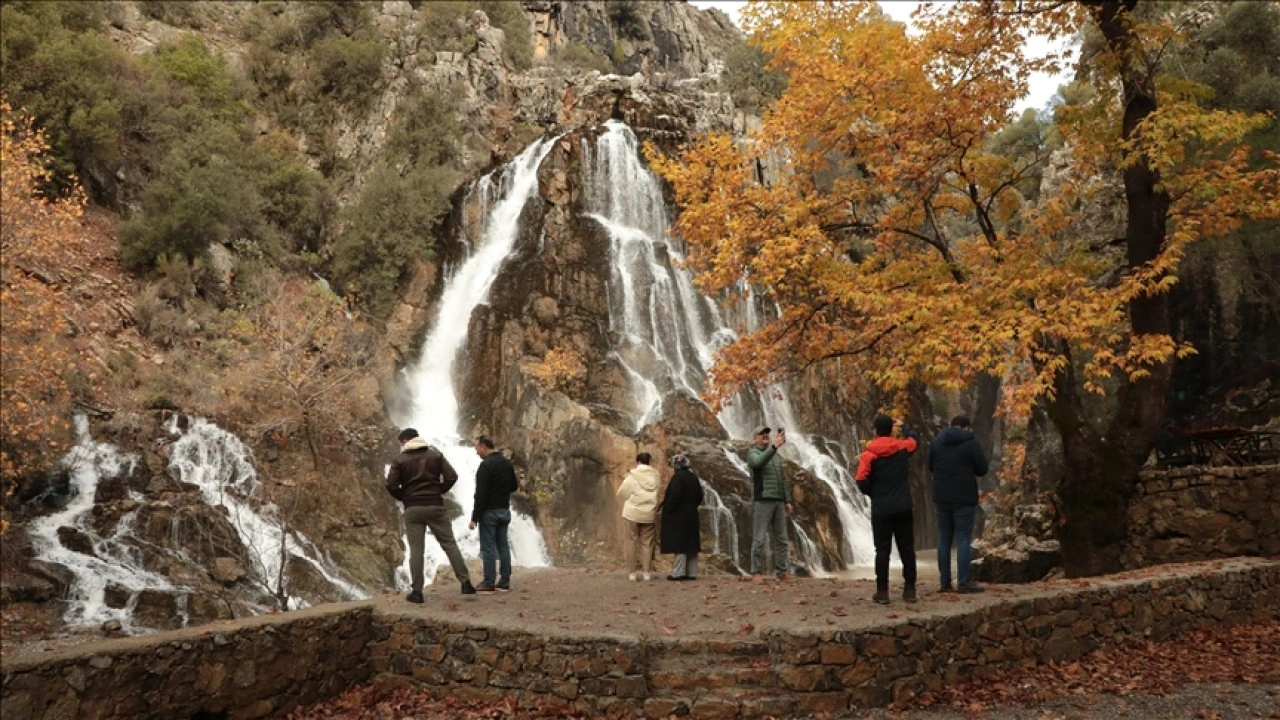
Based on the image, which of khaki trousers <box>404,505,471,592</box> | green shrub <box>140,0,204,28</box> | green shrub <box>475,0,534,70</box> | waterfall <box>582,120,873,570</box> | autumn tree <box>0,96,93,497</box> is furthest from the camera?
green shrub <box>475,0,534,70</box>

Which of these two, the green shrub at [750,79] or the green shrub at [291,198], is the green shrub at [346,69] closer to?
the green shrub at [291,198]

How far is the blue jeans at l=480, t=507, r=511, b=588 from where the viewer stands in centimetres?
948

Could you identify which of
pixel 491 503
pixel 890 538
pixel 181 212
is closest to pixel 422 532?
pixel 491 503

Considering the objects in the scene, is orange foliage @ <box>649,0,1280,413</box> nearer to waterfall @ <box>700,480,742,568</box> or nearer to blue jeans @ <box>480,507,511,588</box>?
blue jeans @ <box>480,507,511,588</box>

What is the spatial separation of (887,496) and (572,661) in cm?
323

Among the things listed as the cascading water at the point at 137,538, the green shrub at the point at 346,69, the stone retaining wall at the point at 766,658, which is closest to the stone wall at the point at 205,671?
the stone retaining wall at the point at 766,658

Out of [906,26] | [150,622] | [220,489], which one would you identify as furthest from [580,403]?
[906,26]

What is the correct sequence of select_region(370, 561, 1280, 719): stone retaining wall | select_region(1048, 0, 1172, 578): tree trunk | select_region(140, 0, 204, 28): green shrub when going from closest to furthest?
select_region(370, 561, 1280, 719): stone retaining wall
select_region(1048, 0, 1172, 578): tree trunk
select_region(140, 0, 204, 28): green shrub

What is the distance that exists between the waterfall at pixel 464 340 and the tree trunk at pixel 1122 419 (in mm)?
11622

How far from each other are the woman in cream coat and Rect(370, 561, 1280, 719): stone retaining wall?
3041mm

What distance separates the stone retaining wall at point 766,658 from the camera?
652 centimetres

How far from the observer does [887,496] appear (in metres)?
7.79

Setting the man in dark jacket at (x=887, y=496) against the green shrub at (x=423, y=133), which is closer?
the man in dark jacket at (x=887, y=496)

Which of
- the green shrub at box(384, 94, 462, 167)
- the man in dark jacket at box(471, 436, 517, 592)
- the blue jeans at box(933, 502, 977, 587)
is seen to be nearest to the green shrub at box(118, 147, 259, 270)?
the green shrub at box(384, 94, 462, 167)
